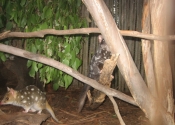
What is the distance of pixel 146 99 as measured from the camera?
2.28 m

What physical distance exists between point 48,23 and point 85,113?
170 cm

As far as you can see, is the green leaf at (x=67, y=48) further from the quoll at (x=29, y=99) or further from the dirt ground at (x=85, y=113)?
the dirt ground at (x=85, y=113)

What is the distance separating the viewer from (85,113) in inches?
161

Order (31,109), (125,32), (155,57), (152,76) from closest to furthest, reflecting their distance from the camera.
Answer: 1. (125,32)
2. (155,57)
3. (152,76)
4. (31,109)

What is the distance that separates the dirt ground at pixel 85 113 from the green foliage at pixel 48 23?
19.5 inches

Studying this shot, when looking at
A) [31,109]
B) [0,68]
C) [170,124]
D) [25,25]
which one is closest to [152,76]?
[170,124]

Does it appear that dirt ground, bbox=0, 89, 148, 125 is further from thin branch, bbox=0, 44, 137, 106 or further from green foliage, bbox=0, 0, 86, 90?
thin branch, bbox=0, 44, 137, 106

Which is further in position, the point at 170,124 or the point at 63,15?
the point at 63,15

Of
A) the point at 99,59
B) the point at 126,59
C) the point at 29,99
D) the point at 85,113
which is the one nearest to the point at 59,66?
the point at 126,59

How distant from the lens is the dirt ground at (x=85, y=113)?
3717 mm

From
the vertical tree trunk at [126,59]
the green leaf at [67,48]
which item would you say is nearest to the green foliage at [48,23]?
the green leaf at [67,48]

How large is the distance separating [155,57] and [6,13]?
2.98 meters

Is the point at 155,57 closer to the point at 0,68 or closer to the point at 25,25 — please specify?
the point at 25,25

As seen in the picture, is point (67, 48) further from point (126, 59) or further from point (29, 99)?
point (126, 59)
